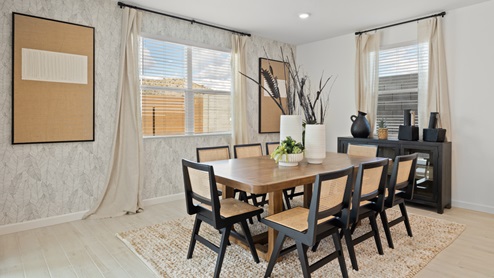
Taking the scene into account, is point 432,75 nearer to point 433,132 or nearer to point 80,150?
point 433,132

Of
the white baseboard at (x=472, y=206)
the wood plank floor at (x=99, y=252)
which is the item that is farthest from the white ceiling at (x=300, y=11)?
the wood plank floor at (x=99, y=252)

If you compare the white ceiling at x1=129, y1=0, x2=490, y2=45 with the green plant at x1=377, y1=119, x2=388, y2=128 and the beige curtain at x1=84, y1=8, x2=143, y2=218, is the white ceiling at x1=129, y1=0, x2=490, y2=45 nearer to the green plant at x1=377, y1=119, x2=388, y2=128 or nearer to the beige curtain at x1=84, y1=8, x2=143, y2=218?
the beige curtain at x1=84, y1=8, x2=143, y2=218

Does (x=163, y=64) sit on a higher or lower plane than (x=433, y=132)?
higher

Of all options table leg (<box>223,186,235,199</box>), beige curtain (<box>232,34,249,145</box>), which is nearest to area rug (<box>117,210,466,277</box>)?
table leg (<box>223,186,235,199</box>)

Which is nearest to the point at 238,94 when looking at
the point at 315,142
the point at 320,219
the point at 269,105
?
the point at 269,105

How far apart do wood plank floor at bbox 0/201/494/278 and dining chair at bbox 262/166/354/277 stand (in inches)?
32.0

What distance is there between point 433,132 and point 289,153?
2.35 meters

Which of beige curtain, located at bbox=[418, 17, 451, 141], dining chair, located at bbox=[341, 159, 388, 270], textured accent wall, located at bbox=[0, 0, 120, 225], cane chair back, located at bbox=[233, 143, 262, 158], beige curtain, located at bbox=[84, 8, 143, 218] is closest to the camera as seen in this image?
dining chair, located at bbox=[341, 159, 388, 270]

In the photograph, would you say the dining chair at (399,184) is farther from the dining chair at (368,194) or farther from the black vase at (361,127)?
the black vase at (361,127)

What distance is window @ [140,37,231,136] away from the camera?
161 inches

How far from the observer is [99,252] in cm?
262

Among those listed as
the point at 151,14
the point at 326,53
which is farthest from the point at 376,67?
the point at 151,14

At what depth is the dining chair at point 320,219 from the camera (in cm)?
182

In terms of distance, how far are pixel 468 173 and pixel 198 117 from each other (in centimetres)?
380
